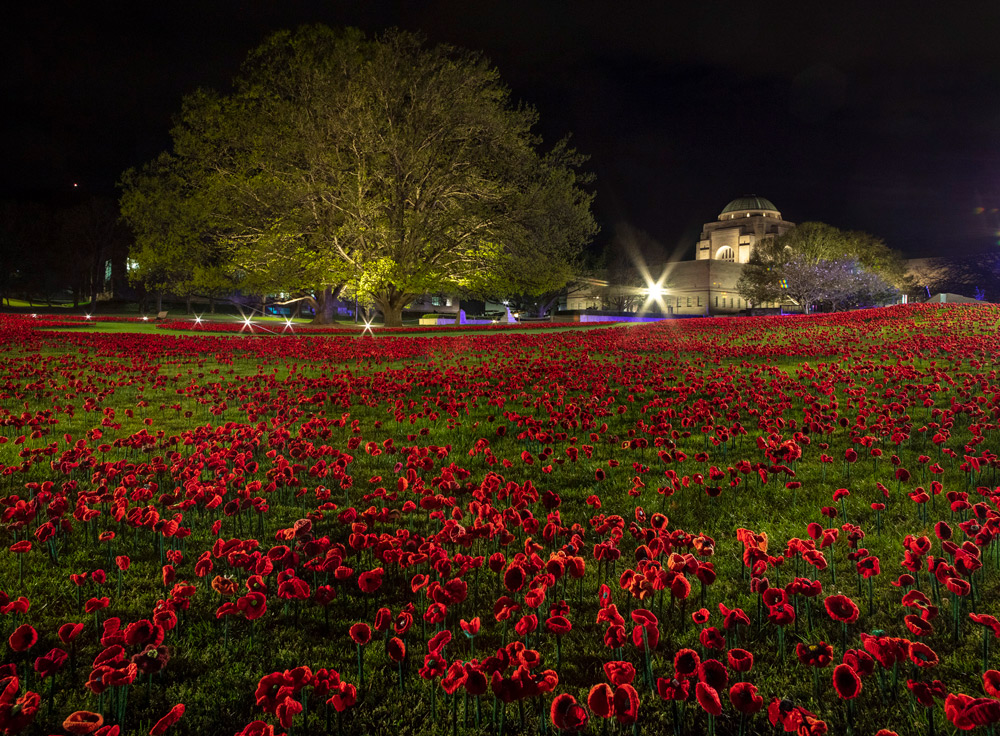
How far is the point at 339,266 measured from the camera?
86.3 feet

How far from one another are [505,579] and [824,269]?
65.9 metres

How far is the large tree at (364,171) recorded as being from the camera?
25.1 meters

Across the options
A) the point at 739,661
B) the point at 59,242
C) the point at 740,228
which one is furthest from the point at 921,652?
the point at 740,228

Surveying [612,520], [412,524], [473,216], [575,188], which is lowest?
[412,524]

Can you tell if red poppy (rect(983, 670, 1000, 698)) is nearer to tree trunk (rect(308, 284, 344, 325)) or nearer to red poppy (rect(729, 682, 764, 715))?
red poppy (rect(729, 682, 764, 715))

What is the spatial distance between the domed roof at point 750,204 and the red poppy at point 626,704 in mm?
133053

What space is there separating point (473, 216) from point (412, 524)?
25435 mm

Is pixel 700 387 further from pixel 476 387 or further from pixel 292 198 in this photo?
pixel 292 198

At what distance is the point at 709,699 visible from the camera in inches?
68.6

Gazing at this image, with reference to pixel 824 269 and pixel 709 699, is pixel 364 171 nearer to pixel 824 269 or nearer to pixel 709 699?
pixel 709 699

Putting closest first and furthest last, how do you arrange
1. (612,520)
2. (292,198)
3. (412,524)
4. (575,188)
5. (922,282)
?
1. (612,520)
2. (412,524)
3. (292,198)
4. (575,188)
5. (922,282)

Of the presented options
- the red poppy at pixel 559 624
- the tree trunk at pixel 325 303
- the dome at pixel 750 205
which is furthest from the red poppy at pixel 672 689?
the dome at pixel 750 205

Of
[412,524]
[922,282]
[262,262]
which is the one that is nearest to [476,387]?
[412,524]

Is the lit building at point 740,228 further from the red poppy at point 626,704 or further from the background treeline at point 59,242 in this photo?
the red poppy at point 626,704
